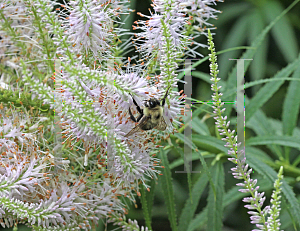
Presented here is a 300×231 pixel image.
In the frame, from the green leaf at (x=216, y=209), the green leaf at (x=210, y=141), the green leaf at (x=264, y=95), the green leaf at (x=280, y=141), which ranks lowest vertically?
the green leaf at (x=216, y=209)

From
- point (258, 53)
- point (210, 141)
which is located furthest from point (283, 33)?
point (210, 141)

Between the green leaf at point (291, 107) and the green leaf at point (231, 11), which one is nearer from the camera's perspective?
the green leaf at point (291, 107)

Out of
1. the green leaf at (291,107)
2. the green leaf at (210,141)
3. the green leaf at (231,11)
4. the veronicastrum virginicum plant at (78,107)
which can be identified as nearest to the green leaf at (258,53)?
the green leaf at (231,11)

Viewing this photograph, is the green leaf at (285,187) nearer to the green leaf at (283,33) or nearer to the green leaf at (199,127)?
the green leaf at (199,127)

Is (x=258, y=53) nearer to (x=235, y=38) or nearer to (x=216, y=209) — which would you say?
(x=235, y=38)

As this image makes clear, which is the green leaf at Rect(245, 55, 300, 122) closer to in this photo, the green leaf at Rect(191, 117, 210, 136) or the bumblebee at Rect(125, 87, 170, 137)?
the green leaf at Rect(191, 117, 210, 136)

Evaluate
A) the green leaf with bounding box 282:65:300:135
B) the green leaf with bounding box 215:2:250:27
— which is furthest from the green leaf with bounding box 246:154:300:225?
the green leaf with bounding box 215:2:250:27
